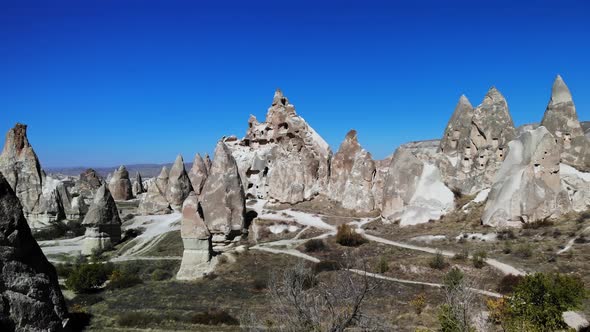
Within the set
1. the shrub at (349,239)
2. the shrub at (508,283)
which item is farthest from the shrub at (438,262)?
the shrub at (349,239)

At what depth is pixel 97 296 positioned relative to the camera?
17797 mm

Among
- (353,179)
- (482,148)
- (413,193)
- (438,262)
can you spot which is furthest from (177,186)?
(438,262)

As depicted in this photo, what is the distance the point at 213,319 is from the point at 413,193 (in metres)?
15.9

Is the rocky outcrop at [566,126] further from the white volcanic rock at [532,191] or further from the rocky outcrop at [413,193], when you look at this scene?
the rocky outcrop at [413,193]

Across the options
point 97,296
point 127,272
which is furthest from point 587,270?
point 127,272

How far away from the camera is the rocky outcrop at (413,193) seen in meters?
25.6

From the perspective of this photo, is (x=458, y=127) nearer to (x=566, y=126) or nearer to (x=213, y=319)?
(x=566, y=126)

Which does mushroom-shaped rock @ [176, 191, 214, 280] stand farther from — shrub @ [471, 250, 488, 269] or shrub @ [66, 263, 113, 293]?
shrub @ [471, 250, 488, 269]

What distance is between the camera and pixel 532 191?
21.2 m

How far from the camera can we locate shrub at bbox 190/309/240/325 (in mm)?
14148

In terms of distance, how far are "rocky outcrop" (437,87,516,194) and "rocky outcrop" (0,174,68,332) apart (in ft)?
85.9

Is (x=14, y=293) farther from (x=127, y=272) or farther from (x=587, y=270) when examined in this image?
(x=127, y=272)

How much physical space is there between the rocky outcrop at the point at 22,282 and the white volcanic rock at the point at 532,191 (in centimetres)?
2029

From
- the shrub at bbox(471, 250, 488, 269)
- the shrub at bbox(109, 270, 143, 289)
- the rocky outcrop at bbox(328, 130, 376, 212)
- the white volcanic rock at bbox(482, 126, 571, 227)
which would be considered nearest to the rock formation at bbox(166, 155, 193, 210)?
the rocky outcrop at bbox(328, 130, 376, 212)
